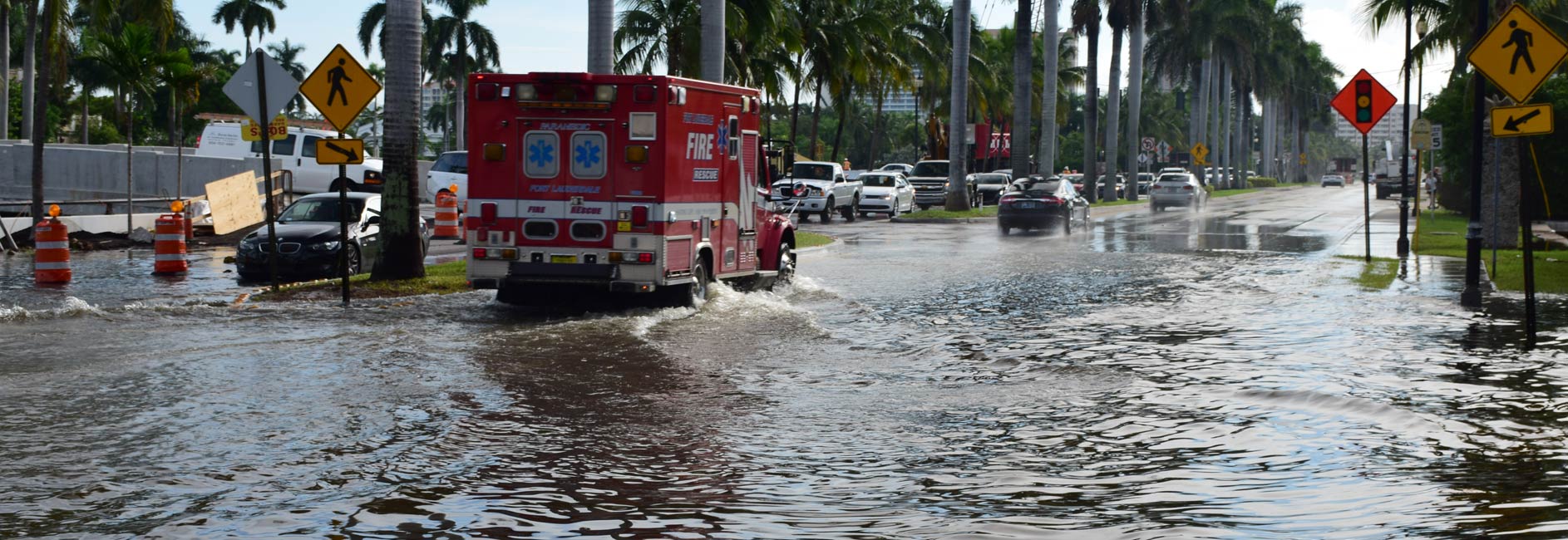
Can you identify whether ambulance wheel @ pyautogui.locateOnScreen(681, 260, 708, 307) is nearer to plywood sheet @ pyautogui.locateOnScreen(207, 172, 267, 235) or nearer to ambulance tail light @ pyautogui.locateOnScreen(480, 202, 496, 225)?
ambulance tail light @ pyautogui.locateOnScreen(480, 202, 496, 225)

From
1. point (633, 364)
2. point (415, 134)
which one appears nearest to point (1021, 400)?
point (633, 364)

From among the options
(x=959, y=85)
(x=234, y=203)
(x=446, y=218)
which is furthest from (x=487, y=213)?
(x=959, y=85)

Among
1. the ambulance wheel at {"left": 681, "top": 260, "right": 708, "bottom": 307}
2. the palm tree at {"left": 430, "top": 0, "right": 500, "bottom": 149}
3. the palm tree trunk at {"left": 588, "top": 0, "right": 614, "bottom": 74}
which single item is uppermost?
the palm tree at {"left": 430, "top": 0, "right": 500, "bottom": 149}

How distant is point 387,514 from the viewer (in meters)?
6.69

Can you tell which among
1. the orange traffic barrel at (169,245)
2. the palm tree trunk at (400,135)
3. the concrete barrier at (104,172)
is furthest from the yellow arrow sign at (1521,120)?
the concrete barrier at (104,172)

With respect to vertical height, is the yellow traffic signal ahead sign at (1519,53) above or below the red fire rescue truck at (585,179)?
above

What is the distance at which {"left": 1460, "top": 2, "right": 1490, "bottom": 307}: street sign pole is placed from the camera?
15227 millimetres

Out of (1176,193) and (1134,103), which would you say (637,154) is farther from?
(1134,103)

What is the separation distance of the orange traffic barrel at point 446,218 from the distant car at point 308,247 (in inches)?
299

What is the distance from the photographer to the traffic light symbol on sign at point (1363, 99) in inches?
912

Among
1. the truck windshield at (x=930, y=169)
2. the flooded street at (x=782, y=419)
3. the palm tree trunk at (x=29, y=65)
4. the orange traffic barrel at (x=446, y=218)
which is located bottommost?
the flooded street at (x=782, y=419)

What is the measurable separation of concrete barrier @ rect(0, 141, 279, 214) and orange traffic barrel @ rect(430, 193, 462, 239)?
9167mm

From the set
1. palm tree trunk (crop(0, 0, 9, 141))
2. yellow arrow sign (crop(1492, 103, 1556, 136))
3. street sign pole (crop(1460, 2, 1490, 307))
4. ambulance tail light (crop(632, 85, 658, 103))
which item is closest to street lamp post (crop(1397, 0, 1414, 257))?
street sign pole (crop(1460, 2, 1490, 307))

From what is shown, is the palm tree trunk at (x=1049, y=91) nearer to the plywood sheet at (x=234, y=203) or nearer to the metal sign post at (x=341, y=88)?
the plywood sheet at (x=234, y=203)
